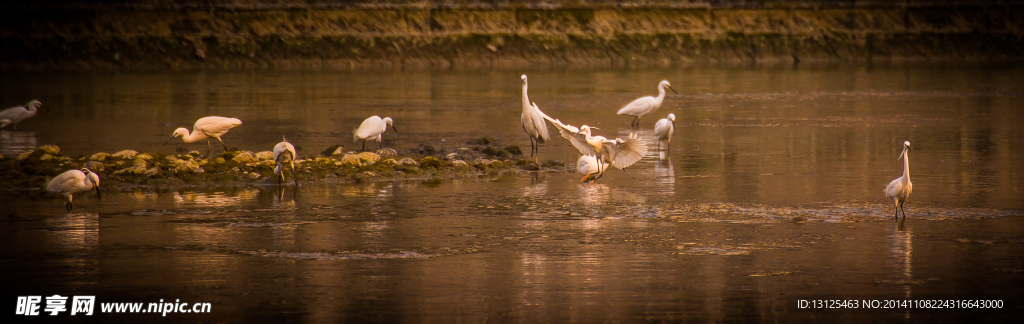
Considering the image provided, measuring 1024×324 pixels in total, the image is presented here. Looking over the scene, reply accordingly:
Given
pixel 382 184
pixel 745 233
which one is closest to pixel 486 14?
pixel 382 184

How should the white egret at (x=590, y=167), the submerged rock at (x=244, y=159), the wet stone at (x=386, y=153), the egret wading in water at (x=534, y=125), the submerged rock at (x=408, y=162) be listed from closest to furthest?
the white egret at (x=590, y=167) → the submerged rock at (x=244, y=159) → the submerged rock at (x=408, y=162) → the wet stone at (x=386, y=153) → the egret wading in water at (x=534, y=125)

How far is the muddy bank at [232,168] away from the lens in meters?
12.6

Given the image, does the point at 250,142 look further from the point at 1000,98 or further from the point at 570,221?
the point at 1000,98

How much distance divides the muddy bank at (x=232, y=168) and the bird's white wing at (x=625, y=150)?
135 cm

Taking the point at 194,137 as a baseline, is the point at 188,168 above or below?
below

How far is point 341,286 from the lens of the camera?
303 inches

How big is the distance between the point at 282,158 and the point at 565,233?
450 centimetres

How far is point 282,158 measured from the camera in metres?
12.7

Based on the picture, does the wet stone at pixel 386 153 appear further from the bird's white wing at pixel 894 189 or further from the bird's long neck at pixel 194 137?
the bird's white wing at pixel 894 189

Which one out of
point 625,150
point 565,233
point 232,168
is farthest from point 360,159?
point 565,233

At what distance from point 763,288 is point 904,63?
38513 mm

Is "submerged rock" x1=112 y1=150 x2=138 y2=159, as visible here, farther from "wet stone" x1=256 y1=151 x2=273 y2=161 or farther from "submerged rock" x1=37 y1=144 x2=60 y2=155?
"wet stone" x1=256 y1=151 x2=273 y2=161

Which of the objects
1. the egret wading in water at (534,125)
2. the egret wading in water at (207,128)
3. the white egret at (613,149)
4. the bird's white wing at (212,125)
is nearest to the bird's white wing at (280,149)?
the egret wading in water at (207,128)

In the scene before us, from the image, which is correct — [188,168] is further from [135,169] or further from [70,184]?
[70,184]
